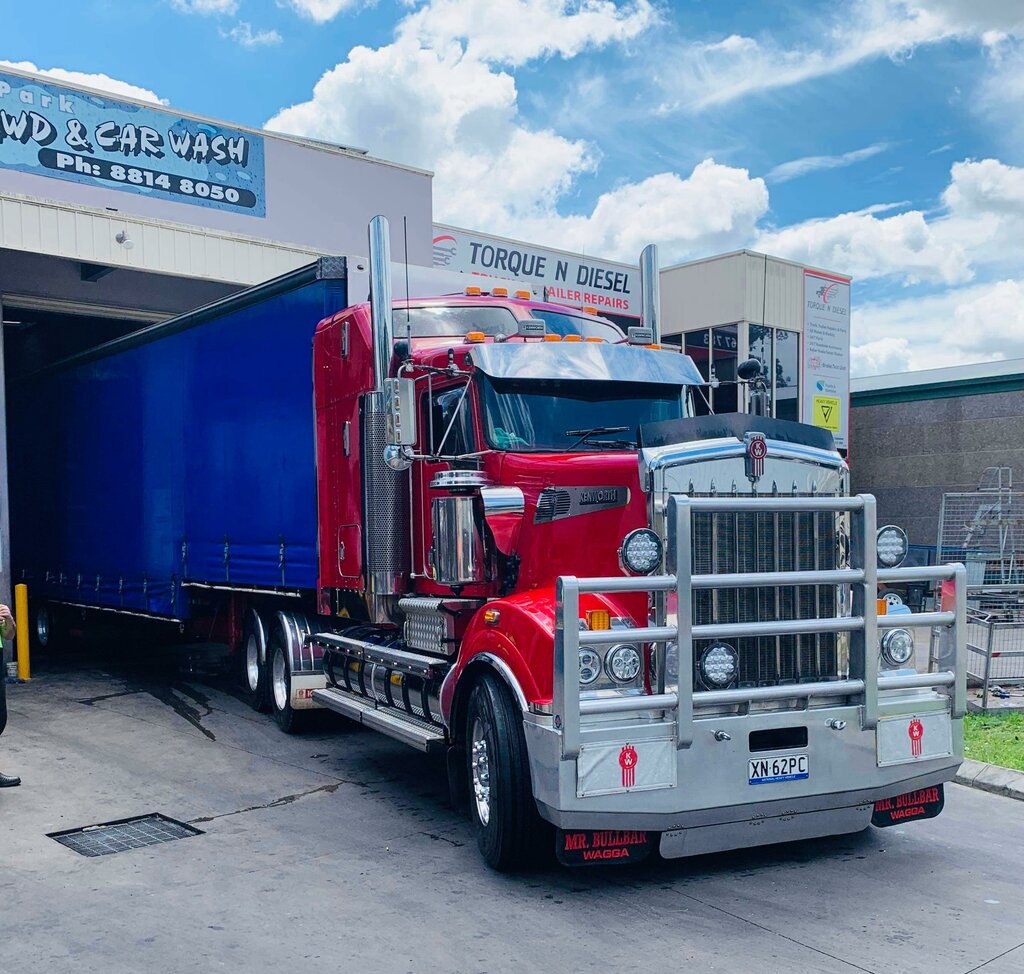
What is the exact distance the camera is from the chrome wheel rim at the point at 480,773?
601 centimetres

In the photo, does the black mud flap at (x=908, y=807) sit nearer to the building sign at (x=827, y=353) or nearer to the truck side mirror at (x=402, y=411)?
the truck side mirror at (x=402, y=411)

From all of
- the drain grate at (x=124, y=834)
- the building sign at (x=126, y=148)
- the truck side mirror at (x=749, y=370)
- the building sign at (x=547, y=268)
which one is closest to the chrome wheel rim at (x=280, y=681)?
the drain grate at (x=124, y=834)

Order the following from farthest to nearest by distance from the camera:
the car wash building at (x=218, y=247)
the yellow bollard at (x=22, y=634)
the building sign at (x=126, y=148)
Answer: the building sign at (x=126, y=148)
the car wash building at (x=218, y=247)
the yellow bollard at (x=22, y=634)

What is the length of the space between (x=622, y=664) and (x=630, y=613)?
1.90 ft

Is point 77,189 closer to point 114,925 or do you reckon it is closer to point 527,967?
point 114,925

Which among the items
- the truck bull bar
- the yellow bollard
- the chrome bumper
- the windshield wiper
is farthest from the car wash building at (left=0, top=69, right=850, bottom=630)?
the chrome bumper

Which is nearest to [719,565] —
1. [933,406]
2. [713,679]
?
[713,679]

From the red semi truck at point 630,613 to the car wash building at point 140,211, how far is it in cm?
709

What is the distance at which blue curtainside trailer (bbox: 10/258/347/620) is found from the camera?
9.55 meters

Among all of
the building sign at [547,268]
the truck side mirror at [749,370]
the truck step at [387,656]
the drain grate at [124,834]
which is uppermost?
the building sign at [547,268]

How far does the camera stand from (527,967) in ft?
15.3

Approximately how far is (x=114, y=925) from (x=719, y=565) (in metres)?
3.37


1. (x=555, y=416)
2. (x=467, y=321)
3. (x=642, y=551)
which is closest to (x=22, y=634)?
(x=467, y=321)

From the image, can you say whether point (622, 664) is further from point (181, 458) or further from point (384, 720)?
point (181, 458)
